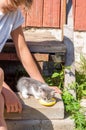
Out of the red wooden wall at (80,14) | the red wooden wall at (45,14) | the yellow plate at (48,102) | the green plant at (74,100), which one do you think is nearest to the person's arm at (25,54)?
the yellow plate at (48,102)

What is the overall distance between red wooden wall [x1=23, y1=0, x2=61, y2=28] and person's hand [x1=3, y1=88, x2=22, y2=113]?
2.20m

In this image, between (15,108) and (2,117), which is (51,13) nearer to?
(15,108)

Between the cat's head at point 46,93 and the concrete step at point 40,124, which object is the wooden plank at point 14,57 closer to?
the cat's head at point 46,93

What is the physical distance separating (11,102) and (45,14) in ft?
7.81

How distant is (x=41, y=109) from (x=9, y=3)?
1029 mm

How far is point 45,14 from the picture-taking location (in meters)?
5.94

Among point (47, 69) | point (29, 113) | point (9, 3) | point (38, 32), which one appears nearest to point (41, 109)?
point (29, 113)

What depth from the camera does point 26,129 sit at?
4000 millimetres

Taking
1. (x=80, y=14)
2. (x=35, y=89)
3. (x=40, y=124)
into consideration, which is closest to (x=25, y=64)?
(x=35, y=89)

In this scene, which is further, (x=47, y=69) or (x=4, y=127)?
(x=47, y=69)

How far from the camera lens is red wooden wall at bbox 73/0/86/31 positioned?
5.93 metres

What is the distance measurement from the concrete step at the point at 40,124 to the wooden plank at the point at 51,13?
→ 2212 millimetres

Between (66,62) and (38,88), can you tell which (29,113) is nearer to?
(38,88)

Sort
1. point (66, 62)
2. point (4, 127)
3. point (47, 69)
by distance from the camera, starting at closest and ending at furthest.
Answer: point (4, 127), point (66, 62), point (47, 69)
